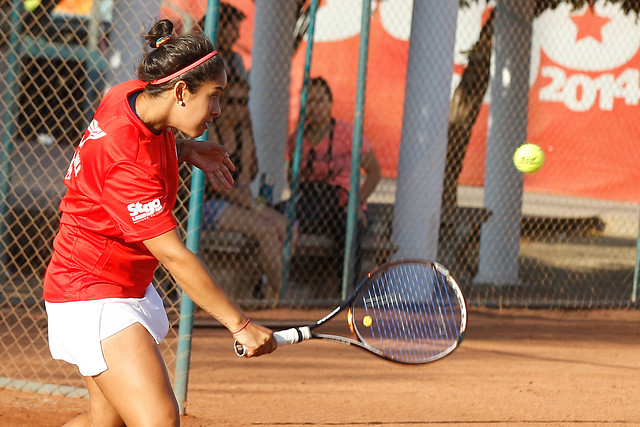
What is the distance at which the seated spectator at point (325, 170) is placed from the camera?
25.2 feet

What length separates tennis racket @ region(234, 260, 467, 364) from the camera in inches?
136

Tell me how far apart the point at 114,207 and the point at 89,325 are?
1.23 feet

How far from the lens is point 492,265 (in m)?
9.41

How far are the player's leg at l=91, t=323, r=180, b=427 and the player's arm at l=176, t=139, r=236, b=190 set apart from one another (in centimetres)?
78

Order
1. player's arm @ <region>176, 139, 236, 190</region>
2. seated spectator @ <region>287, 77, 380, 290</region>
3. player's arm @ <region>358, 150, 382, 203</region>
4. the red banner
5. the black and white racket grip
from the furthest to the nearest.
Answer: the red banner, player's arm @ <region>358, 150, 382, 203</region>, seated spectator @ <region>287, 77, 380, 290</region>, player's arm @ <region>176, 139, 236, 190</region>, the black and white racket grip

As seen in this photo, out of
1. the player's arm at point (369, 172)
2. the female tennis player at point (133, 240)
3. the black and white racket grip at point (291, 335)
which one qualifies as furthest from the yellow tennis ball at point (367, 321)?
the player's arm at point (369, 172)

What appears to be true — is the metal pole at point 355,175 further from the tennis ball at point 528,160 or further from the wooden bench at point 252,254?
the tennis ball at point 528,160

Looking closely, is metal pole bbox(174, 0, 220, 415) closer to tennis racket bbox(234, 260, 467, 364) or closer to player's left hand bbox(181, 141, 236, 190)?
tennis racket bbox(234, 260, 467, 364)

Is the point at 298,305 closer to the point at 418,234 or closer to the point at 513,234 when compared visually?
the point at 418,234

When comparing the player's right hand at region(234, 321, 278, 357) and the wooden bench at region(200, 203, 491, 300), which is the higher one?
the player's right hand at region(234, 321, 278, 357)

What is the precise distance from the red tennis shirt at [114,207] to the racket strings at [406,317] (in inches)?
41.8

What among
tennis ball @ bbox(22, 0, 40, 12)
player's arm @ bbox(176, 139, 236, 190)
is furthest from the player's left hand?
tennis ball @ bbox(22, 0, 40, 12)

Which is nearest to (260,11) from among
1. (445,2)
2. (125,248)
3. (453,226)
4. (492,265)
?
(445,2)

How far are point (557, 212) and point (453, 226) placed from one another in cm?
440
